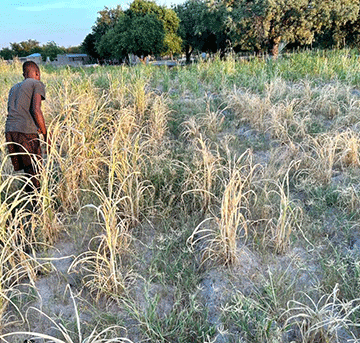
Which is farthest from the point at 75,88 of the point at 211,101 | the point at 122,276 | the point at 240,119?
the point at 122,276

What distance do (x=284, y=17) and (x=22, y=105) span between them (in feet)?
60.3

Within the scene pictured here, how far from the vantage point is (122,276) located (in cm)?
206

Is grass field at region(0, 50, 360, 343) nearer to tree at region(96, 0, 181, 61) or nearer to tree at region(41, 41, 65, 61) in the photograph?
tree at region(96, 0, 181, 61)

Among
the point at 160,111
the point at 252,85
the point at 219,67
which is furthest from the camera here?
the point at 219,67

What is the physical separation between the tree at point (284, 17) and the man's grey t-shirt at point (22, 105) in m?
16.3

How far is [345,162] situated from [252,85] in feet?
8.50

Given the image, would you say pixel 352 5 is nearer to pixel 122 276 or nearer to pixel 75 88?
pixel 75 88

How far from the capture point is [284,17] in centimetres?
1753

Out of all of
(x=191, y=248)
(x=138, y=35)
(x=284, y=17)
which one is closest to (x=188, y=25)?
(x=138, y=35)

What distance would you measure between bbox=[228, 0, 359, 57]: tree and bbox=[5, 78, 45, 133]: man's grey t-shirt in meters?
16.3

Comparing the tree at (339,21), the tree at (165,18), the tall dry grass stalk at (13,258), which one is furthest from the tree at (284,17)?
the tall dry grass stalk at (13,258)

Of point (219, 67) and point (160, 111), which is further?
point (219, 67)

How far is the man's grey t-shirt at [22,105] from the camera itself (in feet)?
9.75

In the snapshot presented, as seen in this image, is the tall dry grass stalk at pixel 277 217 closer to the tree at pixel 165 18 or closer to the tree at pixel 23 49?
the tree at pixel 165 18
